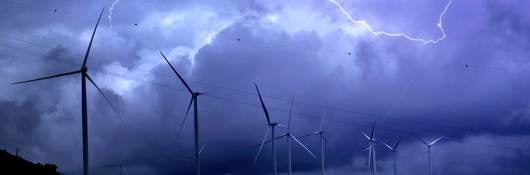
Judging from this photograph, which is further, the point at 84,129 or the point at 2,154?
the point at 2,154

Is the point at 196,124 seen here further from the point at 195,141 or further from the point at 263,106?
the point at 263,106

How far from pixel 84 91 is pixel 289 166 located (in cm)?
6904

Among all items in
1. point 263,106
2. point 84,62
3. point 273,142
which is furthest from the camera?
point 273,142

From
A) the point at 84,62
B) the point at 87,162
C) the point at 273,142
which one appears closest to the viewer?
the point at 87,162

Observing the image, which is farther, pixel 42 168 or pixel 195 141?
pixel 42 168

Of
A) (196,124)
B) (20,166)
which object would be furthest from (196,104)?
(20,166)

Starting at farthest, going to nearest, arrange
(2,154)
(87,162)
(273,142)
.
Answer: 1. (2,154)
2. (273,142)
3. (87,162)

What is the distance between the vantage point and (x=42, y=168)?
174125mm

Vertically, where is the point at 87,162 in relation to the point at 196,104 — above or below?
below

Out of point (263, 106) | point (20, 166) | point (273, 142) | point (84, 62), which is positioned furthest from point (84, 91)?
point (20, 166)

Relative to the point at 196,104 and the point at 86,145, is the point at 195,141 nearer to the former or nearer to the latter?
the point at 196,104

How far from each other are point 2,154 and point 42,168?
12.6m

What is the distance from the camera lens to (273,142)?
487 ft

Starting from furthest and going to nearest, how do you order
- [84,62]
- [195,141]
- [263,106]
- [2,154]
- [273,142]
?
1. [2,154]
2. [273,142]
3. [263,106]
4. [195,141]
5. [84,62]
